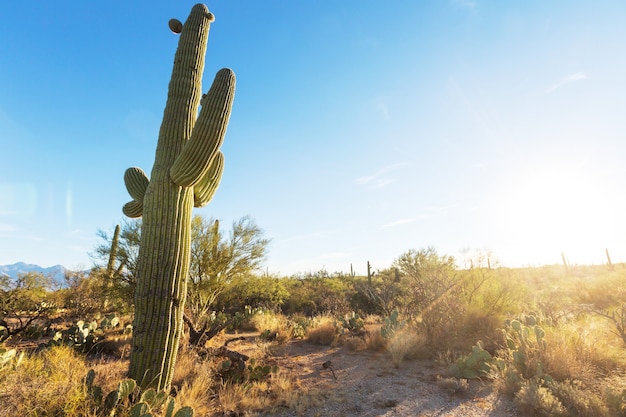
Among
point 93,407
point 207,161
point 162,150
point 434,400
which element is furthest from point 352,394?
point 162,150

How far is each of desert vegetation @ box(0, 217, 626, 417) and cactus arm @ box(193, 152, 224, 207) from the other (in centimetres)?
263

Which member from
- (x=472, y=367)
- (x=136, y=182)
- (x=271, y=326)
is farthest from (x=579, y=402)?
(x=271, y=326)

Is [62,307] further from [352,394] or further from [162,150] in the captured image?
[352,394]

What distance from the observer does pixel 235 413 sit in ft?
14.0

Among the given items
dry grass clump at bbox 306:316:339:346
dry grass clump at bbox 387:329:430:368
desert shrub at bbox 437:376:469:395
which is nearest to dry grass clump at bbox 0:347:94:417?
desert shrub at bbox 437:376:469:395

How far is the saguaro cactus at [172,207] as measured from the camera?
402 cm

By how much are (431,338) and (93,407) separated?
6.82 metres

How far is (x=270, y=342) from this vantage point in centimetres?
868

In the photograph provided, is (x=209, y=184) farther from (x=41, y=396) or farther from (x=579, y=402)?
(x=579, y=402)

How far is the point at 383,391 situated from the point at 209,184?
465cm

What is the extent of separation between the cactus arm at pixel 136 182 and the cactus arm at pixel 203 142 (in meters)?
1.30

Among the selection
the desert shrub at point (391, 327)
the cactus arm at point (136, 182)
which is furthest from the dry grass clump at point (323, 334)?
the cactus arm at point (136, 182)

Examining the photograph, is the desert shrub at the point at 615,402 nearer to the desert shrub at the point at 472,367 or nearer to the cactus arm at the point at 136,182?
the desert shrub at the point at 472,367

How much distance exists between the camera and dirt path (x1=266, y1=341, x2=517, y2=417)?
14.3 ft
